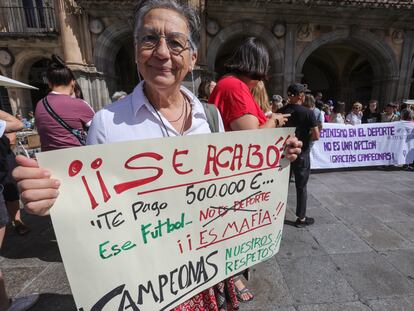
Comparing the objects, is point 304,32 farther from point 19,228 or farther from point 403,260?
point 19,228

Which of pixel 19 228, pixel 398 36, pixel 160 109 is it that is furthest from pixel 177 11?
pixel 398 36

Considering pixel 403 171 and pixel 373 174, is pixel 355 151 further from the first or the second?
pixel 403 171

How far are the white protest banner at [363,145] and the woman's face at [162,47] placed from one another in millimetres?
5590

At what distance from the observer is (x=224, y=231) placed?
3.87 feet

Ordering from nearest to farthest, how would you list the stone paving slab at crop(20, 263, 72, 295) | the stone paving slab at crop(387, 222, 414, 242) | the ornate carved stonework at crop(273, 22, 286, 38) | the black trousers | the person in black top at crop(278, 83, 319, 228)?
the stone paving slab at crop(20, 263, 72, 295) → the stone paving slab at crop(387, 222, 414, 242) → the person in black top at crop(278, 83, 319, 228) → the black trousers → the ornate carved stonework at crop(273, 22, 286, 38)

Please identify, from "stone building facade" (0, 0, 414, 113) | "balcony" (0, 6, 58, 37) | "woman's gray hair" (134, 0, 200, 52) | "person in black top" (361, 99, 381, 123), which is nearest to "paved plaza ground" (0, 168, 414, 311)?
"woman's gray hair" (134, 0, 200, 52)

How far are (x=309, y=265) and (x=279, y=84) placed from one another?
942 cm

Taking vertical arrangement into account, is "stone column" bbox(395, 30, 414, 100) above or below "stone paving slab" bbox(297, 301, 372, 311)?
above

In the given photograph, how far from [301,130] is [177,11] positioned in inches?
98.0

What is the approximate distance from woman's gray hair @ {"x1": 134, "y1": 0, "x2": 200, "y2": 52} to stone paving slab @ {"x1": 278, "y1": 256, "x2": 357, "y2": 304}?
2.13 metres

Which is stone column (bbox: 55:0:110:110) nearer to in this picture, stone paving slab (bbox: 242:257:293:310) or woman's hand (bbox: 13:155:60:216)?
stone paving slab (bbox: 242:257:293:310)

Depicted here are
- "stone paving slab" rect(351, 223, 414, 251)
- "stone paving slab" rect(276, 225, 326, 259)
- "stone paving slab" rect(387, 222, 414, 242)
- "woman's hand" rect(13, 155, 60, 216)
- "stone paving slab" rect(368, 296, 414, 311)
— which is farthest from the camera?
"stone paving slab" rect(387, 222, 414, 242)

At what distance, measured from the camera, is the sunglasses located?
100 cm

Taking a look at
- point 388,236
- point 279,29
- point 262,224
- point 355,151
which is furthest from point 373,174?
point 279,29
